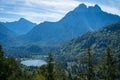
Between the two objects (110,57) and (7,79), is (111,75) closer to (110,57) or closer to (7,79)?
(110,57)

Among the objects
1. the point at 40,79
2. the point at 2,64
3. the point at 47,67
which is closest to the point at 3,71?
the point at 2,64

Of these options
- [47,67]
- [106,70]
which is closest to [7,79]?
[47,67]

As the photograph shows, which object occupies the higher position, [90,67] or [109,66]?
[109,66]

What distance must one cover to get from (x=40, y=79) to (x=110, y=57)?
808 inches

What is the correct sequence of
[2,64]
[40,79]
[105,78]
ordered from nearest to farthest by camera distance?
[2,64] < [105,78] < [40,79]

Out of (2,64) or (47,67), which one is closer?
(2,64)

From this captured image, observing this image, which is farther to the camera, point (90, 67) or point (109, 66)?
point (90, 67)

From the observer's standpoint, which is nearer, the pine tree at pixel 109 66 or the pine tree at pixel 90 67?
the pine tree at pixel 109 66

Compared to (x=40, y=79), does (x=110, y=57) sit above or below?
above

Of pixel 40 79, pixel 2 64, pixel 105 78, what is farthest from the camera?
pixel 40 79

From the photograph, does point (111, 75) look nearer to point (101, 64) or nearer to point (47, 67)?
point (101, 64)

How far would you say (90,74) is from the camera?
55.4m

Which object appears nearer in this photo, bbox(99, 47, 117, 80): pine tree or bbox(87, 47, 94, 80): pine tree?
bbox(99, 47, 117, 80): pine tree

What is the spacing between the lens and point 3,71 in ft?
173
